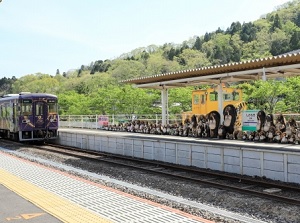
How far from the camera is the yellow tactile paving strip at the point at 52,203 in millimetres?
5660

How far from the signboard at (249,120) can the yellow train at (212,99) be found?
3.60 metres

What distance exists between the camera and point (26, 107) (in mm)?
20234

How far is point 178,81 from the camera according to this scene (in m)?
18.8

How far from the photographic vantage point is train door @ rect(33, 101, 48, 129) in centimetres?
2044

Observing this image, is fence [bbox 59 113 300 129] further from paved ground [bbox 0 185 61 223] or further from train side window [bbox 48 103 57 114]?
paved ground [bbox 0 185 61 223]

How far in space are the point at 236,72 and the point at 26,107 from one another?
466 inches

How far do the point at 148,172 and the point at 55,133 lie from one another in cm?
1166

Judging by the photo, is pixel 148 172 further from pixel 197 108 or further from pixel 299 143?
pixel 197 108

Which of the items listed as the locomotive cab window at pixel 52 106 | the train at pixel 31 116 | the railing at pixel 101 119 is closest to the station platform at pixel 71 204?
the train at pixel 31 116

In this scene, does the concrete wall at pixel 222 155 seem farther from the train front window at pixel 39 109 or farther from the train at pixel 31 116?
the train front window at pixel 39 109

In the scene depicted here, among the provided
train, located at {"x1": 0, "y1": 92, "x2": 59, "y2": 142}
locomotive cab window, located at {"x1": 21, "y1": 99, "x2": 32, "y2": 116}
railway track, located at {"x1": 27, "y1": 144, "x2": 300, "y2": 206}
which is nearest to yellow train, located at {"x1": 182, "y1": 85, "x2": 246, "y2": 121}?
train, located at {"x1": 0, "y1": 92, "x2": 59, "y2": 142}

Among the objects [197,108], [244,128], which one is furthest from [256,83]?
[244,128]

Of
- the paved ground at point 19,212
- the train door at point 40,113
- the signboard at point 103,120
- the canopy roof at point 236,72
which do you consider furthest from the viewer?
the signboard at point 103,120

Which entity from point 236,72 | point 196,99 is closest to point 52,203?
point 236,72
